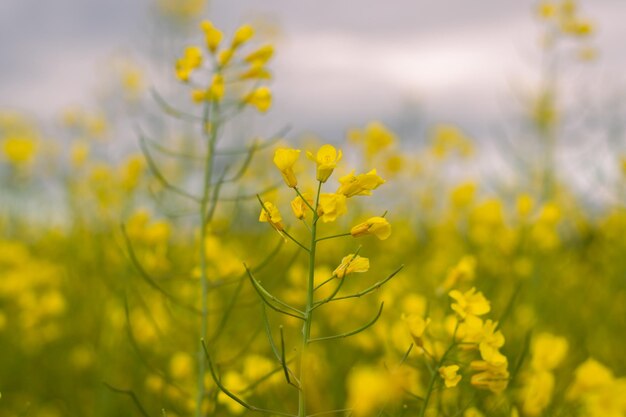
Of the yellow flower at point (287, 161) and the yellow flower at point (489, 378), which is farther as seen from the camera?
the yellow flower at point (489, 378)

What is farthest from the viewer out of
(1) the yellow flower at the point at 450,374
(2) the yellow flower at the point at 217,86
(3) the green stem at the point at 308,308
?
→ (2) the yellow flower at the point at 217,86

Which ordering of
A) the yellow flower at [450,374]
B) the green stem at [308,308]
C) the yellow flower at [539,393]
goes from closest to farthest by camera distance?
1. the green stem at [308,308]
2. the yellow flower at [450,374]
3. the yellow flower at [539,393]

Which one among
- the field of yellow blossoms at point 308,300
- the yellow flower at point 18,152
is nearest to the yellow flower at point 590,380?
the field of yellow blossoms at point 308,300

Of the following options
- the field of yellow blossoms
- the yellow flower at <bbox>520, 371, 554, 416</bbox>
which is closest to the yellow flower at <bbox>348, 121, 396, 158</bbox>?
the field of yellow blossoms

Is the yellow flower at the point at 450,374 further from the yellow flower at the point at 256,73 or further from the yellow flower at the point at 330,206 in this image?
the yellow flower at the point at 256,73

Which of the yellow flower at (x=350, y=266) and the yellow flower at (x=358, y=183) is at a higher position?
the yellow flower at (x=358, y=183)

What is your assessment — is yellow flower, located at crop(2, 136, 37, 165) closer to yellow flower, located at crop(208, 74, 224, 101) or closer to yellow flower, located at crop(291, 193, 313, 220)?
yellow flower, located at crop(208, 74, 224, 101)

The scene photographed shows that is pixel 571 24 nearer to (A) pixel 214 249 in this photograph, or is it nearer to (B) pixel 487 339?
(A) pixel 214 249
